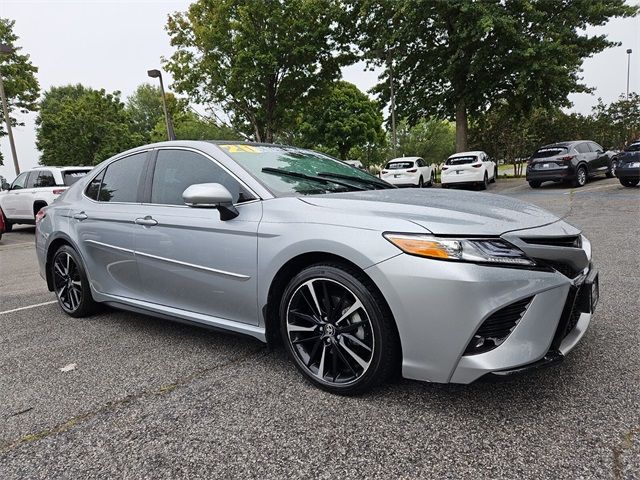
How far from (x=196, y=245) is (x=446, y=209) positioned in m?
1.57

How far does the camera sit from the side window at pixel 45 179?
11.3m

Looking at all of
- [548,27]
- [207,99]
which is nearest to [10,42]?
[207,99]

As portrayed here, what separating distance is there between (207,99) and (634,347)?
915 inches

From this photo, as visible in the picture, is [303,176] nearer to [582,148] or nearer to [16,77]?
[582,148]

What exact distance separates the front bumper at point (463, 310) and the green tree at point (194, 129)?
82.3 ft

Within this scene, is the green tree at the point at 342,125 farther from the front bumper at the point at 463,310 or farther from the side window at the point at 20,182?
the front bumper at the point at 463,310

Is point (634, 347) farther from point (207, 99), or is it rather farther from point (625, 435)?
point (207, 99)

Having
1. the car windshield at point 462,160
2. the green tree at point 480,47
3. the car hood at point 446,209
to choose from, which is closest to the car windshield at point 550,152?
the car windshield at point 462,160

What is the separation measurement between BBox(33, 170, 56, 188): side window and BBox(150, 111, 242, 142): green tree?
14.3m

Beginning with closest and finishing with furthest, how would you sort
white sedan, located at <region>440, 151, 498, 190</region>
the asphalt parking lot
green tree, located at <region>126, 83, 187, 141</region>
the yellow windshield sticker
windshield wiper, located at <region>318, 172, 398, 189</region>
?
the asphalt parking lot → the yellow windshield sticker → windshield wiper, located at <region>318, 172, 398, 189</region> → white sedan, located at <region>440, 151, 498, 190</region> → green tree, located at <region>126, 83, 187, 141</region>

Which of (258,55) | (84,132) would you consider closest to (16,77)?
(84,132)

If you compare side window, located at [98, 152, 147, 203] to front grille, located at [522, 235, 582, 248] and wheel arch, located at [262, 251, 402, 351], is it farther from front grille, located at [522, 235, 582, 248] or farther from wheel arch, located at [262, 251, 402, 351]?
front grille, located at [522, 235, 582, 248]

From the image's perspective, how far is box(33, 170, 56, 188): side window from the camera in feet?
37.1

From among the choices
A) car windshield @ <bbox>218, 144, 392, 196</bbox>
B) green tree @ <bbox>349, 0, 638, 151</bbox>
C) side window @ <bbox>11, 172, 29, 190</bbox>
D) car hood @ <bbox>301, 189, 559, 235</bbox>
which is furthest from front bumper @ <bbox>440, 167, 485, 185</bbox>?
Result: car hood @ <bbox>301, 189, 559, 235</bbox>
